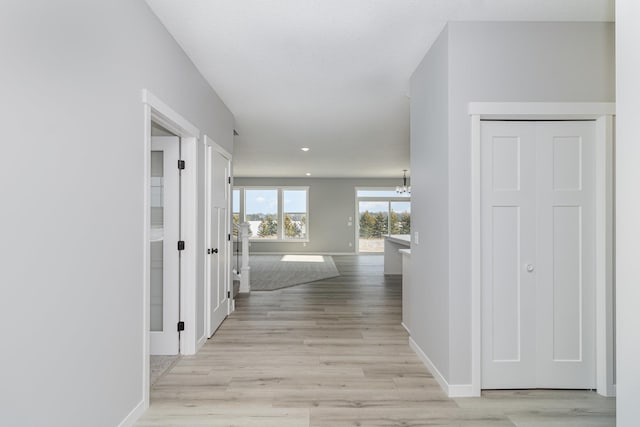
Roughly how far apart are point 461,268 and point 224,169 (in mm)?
2986

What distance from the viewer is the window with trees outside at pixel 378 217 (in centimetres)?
1277

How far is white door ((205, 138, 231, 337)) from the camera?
3.83 meters

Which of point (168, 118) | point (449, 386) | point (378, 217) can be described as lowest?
point (449, 386)

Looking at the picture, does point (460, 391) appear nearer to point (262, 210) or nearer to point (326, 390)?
point (326, 390)

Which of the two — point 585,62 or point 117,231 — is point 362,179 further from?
point 117,231

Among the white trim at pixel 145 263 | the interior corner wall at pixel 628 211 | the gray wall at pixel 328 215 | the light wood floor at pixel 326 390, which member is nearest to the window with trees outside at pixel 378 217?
the gray wall at pixel 328 215

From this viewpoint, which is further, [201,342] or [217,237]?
[217,237]

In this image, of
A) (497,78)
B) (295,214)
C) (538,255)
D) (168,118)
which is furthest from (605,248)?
(295,214)

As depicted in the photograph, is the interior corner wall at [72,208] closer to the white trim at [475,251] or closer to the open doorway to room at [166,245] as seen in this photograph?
the open doorway to room at [166,245]

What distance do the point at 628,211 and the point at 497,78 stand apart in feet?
5.25

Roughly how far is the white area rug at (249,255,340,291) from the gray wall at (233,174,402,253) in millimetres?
1779

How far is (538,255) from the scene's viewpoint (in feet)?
8.77

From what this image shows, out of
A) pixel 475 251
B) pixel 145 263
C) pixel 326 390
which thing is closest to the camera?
pixel 145 263

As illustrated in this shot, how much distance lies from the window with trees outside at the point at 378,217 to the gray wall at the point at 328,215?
0.99 feet
